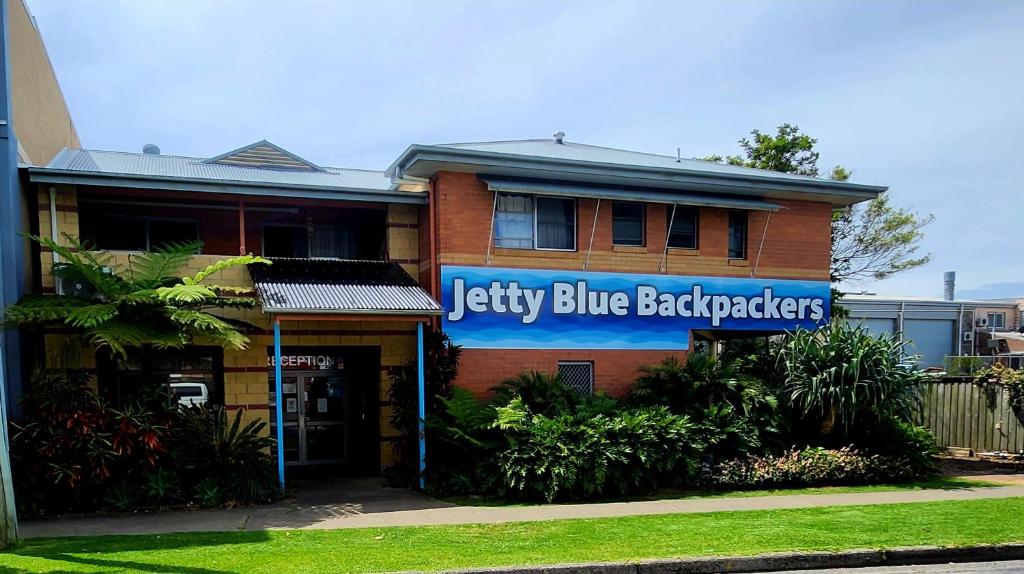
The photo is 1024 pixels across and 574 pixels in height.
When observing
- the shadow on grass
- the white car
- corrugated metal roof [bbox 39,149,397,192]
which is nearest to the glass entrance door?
the white car

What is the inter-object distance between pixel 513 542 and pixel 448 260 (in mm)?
6047

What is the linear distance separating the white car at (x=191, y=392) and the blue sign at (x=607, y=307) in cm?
472

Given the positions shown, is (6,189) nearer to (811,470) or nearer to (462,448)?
(462,448)

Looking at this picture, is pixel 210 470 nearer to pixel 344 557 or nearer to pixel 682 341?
pixel 344 557

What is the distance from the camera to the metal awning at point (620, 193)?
12938 millimetres

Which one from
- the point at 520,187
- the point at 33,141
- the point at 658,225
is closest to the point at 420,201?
the point at 520,187

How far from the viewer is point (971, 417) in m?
15.5

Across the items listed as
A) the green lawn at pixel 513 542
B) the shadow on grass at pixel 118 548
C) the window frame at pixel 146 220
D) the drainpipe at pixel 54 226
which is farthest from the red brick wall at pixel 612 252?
the drainpipe at pixel 54 226

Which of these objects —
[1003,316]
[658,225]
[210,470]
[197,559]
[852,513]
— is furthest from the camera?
[1003,316]

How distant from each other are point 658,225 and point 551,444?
571 centimetres

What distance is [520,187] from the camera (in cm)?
1289

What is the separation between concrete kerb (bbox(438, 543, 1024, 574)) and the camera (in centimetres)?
700

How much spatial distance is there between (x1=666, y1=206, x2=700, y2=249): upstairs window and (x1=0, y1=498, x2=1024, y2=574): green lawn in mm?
6573

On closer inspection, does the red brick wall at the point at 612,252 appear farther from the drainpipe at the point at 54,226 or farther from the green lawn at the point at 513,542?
the drainpipe at the point at 54,226
